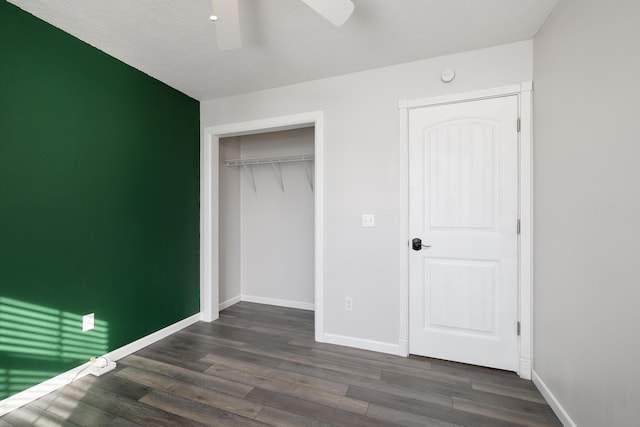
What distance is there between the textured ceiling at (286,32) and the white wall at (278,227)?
1254 mm

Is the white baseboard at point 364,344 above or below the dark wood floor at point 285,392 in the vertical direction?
above

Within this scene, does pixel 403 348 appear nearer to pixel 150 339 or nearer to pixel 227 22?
pixel 150 339

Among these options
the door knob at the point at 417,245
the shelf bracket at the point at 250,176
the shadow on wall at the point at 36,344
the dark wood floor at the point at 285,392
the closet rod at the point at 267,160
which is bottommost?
the dark wood floor at the point at 285,392

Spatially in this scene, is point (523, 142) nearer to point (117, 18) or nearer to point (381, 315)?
point (381, 315)

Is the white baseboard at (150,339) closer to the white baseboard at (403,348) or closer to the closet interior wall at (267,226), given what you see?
the closet interior wall at (267,226)

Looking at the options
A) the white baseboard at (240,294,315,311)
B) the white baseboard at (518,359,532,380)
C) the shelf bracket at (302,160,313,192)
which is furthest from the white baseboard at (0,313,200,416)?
the white baseboard at (518,359,532,380)

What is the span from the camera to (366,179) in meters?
2.47

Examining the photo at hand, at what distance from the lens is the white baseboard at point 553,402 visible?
1525mm

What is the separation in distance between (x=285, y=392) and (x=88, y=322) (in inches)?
63.1

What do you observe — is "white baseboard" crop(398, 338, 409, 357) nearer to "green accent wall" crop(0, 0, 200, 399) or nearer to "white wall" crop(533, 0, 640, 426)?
"white wall" crop(533, 0, 640, 426)

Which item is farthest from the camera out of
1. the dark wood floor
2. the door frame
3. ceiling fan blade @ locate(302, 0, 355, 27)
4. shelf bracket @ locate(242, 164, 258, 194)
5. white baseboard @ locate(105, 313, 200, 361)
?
shelf bracket @ locate(242, 164, 258, 194)

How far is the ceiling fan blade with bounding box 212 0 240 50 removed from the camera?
1331mm

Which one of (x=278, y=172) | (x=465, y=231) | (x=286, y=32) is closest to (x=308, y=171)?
(x=278, y=172)

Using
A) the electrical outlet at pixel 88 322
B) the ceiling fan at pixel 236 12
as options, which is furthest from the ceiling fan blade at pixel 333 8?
the electrical outlet at pixel 88 322
